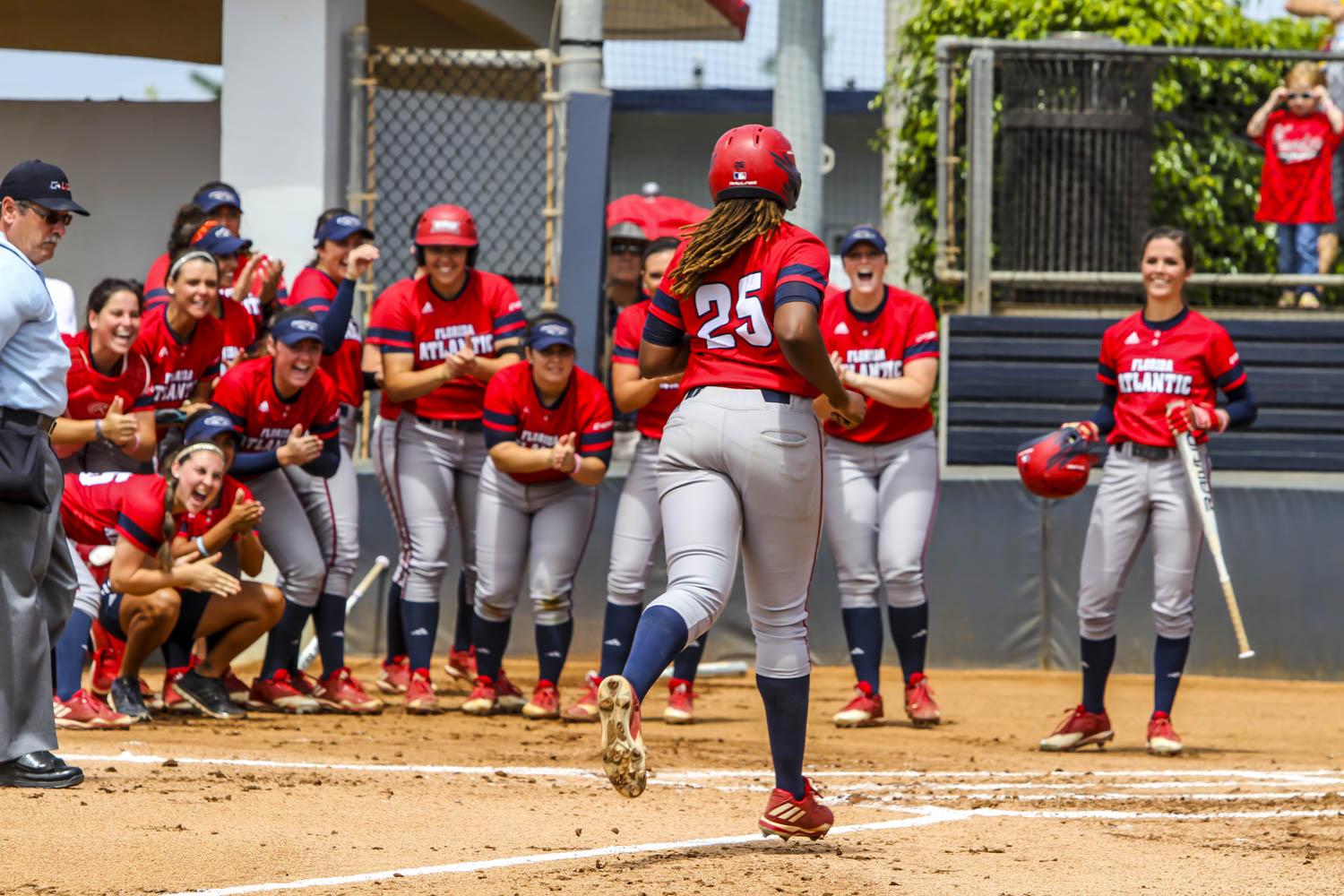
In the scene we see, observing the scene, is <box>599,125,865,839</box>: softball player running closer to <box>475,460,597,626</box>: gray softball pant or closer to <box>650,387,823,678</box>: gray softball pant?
<box>650,387,823,678</box>: gray softball pant

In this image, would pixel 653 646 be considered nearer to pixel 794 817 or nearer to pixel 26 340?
pixel 794 817

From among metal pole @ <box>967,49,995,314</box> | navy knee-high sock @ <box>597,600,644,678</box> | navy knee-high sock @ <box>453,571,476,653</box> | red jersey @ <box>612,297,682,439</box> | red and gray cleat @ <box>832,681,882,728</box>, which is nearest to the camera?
red jersey @ <box>612,297,682,439</box>

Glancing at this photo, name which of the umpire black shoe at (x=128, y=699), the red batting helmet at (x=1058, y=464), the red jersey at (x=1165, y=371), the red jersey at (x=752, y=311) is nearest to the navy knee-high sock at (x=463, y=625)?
the umpire black shoe at (x=128, y=699)

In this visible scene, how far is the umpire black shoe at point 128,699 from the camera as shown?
749 cm

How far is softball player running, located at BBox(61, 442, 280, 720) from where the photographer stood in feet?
24.0

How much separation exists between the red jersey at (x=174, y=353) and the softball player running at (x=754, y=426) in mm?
3611

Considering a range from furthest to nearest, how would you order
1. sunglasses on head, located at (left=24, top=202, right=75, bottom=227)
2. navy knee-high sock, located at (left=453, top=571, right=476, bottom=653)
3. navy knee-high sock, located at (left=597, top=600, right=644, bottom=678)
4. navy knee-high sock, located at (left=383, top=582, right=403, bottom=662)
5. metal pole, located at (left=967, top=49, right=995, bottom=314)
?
metal pole, located at (left=967, top=49, right=995, bottom=314) < navy knee-high sock, located at (left=453, top=571, right=476, bottom=653) < navy knee-high sock, located at (left=383, top=582, right=403, bottom=662) < navy knee-high sock, located at (left=597, top=600, right=644, bottom=678) < sunglasses on head, located at (left=24, top=202, right=75, bottom=227)

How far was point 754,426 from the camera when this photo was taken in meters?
4.61

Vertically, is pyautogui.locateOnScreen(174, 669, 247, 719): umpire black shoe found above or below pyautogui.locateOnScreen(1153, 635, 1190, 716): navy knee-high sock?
below

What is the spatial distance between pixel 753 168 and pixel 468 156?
6864 mm

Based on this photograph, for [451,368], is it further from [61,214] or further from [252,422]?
[61,214]

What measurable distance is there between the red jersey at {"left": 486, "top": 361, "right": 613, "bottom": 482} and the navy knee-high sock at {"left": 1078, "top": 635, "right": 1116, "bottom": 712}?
7.30ft

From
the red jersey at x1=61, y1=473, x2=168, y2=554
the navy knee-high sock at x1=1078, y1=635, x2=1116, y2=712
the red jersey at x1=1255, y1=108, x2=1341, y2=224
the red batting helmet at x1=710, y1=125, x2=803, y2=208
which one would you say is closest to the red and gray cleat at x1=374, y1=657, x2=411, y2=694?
the red jersey at x1=61, y1=473, x2=168, y2=554

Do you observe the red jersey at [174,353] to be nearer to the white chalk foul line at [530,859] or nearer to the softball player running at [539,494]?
the softball player running at [539,494]
